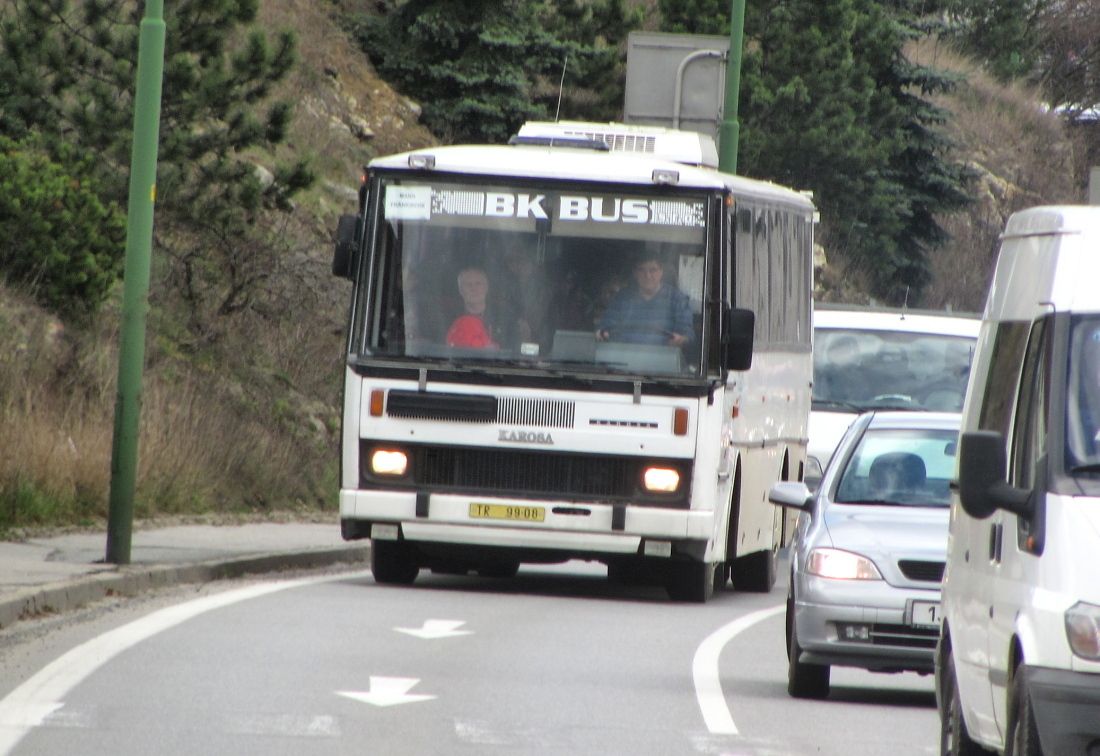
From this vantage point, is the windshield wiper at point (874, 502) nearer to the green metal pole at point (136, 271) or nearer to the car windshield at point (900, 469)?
the car windshield at point (900, 469)

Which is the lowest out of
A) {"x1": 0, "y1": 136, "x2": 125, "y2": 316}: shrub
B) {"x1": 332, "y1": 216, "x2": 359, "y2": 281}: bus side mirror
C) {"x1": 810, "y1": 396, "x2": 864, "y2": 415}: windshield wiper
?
{"x1": 810, "y1": 396, "x2": 864, "y2": 415}: windshield wiper

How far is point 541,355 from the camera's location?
1761 cm

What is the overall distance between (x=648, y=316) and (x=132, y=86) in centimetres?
1084

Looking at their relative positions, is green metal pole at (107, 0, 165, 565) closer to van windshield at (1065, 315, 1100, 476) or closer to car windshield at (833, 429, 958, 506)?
car windshield at (833, 429, 958, 506)

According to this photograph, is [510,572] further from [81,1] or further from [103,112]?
[81,1]

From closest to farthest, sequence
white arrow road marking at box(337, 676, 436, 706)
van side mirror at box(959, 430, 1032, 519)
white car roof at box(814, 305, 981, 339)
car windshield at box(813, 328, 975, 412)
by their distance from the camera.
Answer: van side mirror at box(959, 430, 1032, 519) → white arrow road marking at box(337, 676, 436, 706) → car windshield at box(813, 328, 975, 412) → white car roof at box(814, 305, 981, 339)

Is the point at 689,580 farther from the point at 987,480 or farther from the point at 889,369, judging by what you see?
the point at 987,480

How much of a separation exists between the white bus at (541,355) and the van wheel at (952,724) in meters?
8.02

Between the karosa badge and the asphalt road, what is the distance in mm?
1167

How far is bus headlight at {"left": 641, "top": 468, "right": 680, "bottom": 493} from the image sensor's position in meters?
17.6

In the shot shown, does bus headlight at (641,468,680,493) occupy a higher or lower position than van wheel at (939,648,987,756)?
higher

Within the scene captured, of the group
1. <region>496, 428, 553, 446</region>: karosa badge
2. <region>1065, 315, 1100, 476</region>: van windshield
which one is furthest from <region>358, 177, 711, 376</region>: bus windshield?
<region>1065, 315, 1100, 476</region>: van windshield

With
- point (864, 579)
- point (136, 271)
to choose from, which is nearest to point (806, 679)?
point (864, 579)

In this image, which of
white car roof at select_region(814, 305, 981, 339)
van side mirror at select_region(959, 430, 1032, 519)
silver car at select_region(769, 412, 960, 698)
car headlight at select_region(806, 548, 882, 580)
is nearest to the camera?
van side mirror at select_region(959, 430, 1032, 519)
